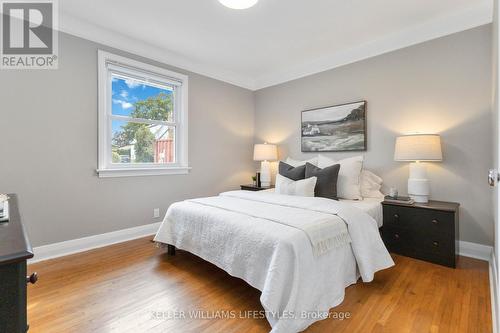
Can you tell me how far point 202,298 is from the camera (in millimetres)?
1845

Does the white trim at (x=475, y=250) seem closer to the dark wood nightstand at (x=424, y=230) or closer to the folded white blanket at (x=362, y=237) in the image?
the dark wood nightstand at (x=424, y=230)

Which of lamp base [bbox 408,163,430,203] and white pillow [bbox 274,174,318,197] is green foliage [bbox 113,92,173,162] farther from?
lamp base [bbox 408,163,430,203]

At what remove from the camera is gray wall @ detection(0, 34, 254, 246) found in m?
2.38

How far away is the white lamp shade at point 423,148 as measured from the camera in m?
2.47

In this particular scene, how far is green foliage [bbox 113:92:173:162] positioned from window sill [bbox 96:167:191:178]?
18 cm

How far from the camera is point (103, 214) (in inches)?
116

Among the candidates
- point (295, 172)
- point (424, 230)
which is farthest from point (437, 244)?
point (295, 172)

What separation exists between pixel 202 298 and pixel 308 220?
1.00m

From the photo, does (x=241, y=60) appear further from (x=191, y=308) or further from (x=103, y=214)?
(x=191, y=308)

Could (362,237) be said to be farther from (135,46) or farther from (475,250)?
(135,46)

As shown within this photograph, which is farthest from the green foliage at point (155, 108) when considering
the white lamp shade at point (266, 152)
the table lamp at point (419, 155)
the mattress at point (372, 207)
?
the table lamp at point (419, 155)

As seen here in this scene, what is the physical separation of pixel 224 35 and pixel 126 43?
124 cm

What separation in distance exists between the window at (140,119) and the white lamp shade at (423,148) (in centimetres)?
287

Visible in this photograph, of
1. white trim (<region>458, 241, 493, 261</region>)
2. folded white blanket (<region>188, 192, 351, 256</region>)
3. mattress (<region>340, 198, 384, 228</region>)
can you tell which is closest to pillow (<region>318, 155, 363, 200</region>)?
mattress (<region>340, 198, 384, 228</region>)
